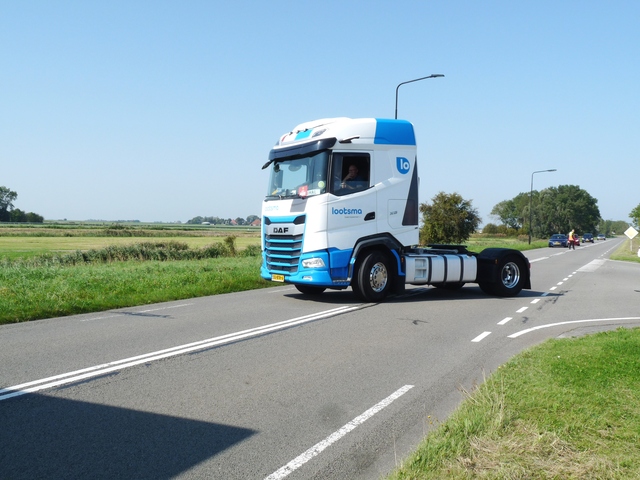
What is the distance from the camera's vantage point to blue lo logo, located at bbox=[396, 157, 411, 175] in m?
12.6

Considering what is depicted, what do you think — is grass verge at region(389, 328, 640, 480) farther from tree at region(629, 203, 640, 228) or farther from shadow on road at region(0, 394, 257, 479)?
tree at region(629, 203, 640, 228)

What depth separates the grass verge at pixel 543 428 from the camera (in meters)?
3.54

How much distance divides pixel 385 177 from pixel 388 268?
2020 mm

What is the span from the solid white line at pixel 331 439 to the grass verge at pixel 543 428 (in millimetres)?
673

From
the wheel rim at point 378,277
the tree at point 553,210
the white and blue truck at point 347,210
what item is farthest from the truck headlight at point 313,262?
the tree at point 553,210

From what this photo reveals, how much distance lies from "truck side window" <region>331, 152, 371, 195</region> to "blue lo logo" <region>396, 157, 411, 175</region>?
828 millimetres

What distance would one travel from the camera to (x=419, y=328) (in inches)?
359

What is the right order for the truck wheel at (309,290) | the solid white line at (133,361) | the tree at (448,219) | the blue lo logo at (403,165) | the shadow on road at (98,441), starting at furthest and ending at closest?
the tree at (448,219), the truck wheel at (309,290), the blue lo logo at (403,165), the solid white line at (133,361), the shadow on road at (98,441)

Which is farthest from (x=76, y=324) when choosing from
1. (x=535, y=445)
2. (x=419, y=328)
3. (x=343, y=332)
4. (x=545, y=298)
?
(x=545, y=298)

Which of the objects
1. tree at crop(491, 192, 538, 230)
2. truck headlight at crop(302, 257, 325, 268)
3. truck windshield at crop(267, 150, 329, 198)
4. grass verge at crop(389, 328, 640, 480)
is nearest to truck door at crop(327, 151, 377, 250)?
truck windshield at crop(267, 150, 329, 198)

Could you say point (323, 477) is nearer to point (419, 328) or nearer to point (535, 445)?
point (535, 445)

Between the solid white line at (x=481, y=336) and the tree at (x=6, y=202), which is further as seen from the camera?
the tree at (x=6, y=202)

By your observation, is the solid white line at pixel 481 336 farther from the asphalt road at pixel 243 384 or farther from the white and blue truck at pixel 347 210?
the white and blue truck at pixel 347 210

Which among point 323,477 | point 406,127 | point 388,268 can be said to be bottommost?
point 323,477
